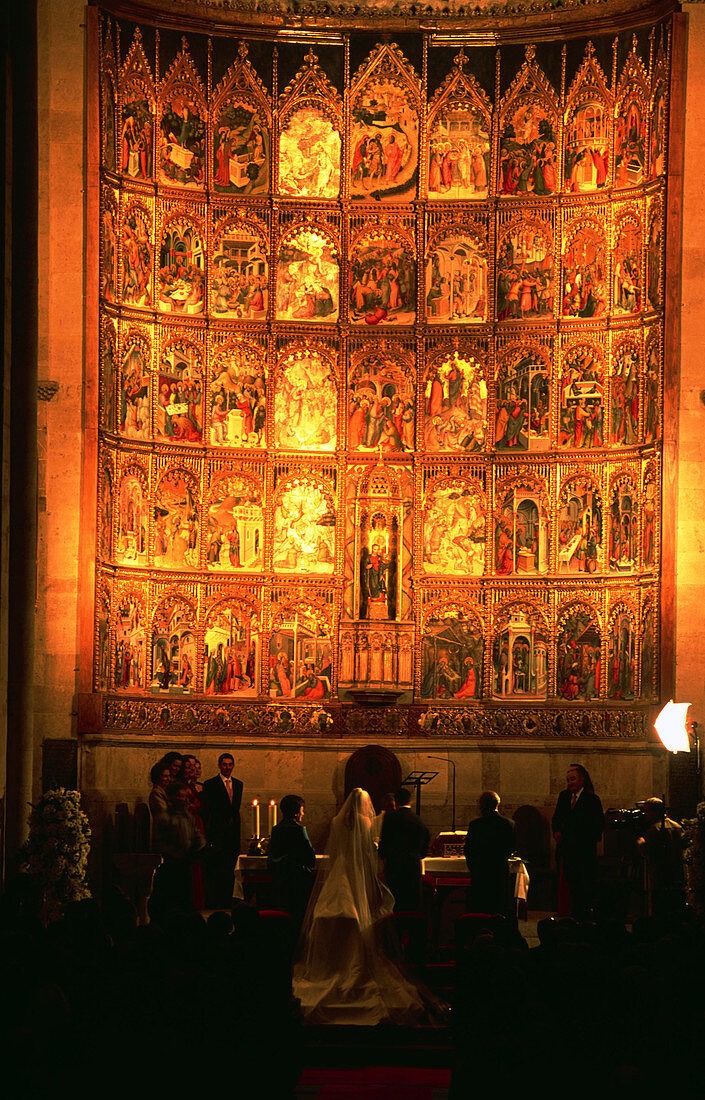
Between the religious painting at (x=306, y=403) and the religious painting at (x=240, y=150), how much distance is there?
2488 millimetres

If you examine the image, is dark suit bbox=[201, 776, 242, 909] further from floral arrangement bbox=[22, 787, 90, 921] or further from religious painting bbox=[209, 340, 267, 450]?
religious painting bbox=[209, 340, 267, 450]

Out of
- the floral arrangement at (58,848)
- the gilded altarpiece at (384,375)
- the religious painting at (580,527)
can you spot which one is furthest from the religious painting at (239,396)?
the floral arrangement at (58,848)

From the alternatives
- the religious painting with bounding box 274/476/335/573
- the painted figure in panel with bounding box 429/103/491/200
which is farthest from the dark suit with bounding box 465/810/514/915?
the painted figure in panel with bounding box 429/103/491/200

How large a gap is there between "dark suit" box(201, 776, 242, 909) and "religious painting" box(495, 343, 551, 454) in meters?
6.24

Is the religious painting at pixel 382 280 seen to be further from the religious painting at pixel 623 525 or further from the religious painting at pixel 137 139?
the religious painting at pixel 623 525

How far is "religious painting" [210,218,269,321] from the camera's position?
23266 millimetres

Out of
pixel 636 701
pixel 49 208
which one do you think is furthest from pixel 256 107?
pixel 636 701

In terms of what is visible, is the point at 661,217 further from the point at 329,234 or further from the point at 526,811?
the point at 526,811

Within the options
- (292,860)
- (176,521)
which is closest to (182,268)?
(176,521)

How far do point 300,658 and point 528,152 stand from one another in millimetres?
7818

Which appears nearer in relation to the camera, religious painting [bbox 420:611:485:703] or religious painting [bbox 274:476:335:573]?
religious painting [bbox 420:611:485:703]

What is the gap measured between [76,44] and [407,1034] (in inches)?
A: 577

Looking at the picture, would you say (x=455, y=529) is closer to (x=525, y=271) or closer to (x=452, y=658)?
(x=452, y=658)

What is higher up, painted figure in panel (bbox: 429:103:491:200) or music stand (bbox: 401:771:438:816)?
painted figure in panel (bbox: 429:103:491:200)
